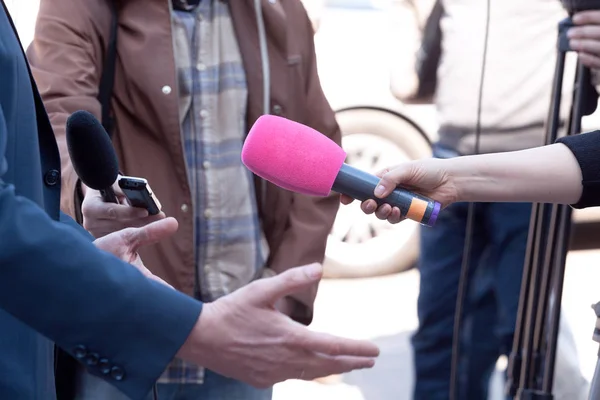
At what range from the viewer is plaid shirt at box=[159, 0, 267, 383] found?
212 cm

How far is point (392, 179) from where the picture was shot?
1.49 metres

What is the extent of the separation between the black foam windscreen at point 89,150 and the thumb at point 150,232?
0.10 meters

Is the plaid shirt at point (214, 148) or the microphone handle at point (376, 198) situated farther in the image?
the plaid shirt at point (214, 148)

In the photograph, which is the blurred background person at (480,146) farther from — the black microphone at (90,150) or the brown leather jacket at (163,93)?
the black microphone at (90,150)

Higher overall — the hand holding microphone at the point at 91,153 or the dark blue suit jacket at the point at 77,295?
the hand holding microphone at the point at 91,153

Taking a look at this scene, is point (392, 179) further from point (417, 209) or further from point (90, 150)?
point (90, 150)

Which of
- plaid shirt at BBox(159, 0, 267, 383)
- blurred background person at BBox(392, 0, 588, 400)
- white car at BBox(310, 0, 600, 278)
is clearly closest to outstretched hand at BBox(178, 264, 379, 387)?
plaid shirt at BBox(159, 0, 267, 383)

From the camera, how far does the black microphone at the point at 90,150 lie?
146 cm

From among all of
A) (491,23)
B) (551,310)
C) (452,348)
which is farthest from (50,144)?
(452,348)

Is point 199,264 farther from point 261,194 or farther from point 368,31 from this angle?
point 368,31

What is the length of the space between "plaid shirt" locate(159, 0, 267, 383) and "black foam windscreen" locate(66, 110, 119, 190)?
63 centimetres

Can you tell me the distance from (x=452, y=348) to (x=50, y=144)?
1948 millimetres

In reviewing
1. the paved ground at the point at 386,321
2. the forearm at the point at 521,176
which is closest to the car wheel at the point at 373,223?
the paved ground at the point at 386,321

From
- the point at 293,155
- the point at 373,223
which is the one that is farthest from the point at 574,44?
the point at 373,223
